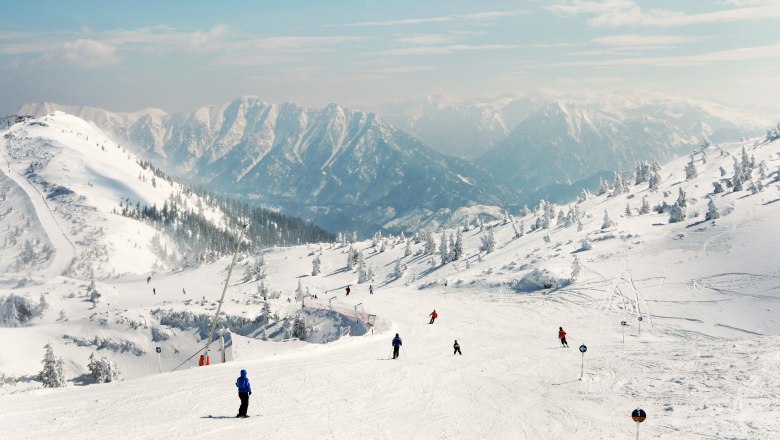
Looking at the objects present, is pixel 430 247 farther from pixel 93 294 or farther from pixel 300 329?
pixel 93 294

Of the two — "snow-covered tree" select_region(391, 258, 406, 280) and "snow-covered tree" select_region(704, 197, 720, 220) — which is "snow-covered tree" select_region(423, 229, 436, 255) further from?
"snow-covered tree" select_region(704, 197, 720, 220)

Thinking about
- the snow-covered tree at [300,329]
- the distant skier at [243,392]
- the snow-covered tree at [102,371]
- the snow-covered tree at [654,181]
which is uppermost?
the snow-covered tree at [654,181]

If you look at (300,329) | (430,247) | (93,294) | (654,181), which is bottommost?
(300,329)

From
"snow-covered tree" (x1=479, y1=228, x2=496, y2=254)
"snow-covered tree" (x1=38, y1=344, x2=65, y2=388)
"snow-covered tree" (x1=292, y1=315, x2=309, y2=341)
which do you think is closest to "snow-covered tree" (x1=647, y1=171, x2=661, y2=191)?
"snow-covered tree" (x1=479, y1=228, x2=496, y2=254)

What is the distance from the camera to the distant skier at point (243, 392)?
70.0 feet

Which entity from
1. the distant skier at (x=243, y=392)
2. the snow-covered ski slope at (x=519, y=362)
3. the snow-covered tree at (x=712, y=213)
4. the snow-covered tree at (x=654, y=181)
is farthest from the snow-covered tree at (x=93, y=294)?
the snow-covered tree at (x=654, y=181)

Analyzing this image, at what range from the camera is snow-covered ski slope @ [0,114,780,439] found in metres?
21.1

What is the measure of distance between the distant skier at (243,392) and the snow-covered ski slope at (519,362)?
44 cm

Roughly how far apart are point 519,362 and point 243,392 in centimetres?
1842

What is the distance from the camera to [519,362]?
1342 inches

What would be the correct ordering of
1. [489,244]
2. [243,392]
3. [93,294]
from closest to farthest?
[243,392], [93,294], [489,244]

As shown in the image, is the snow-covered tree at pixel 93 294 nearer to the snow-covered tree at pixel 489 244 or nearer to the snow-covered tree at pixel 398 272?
the snow-covered tree at pixel 398 272

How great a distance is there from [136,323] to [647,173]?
143081 millimetres

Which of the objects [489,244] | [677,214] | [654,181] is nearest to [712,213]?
[677,214]
